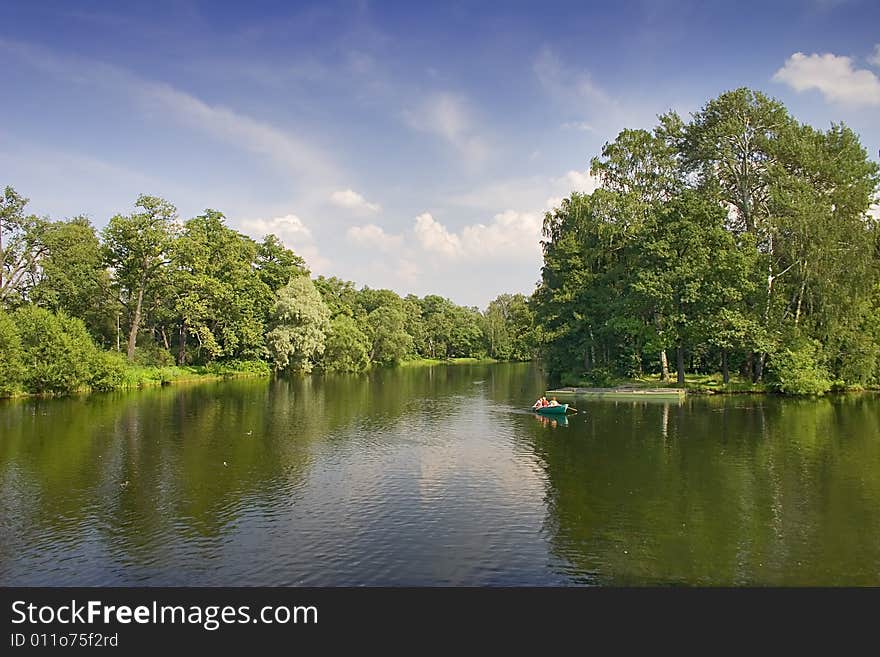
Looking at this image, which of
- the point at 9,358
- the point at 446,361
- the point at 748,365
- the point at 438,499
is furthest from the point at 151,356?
the point at 446,361

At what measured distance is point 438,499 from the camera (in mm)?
21844

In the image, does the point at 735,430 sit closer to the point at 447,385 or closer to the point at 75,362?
the point at 447,385

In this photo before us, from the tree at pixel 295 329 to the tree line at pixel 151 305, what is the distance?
0.16 meters

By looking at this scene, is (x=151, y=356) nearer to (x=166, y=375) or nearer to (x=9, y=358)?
(x=166, y=375)

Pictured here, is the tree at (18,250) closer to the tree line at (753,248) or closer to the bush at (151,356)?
the bush at (151,356)

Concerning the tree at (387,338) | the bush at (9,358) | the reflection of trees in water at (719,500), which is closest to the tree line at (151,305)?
the bush at (9,358)

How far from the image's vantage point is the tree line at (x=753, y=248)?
48438 mm

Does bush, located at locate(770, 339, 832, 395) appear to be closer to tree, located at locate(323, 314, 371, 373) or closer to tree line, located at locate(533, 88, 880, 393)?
tree line, located at locate(533, 88, 880, 393)

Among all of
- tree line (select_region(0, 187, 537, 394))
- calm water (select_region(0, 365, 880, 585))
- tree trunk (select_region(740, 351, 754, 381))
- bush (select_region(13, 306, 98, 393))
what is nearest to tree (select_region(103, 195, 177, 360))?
tree line (select_region(0, 187, 537, 394))

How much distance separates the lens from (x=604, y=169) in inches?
2419

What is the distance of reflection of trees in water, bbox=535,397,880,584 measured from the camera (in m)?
15.6

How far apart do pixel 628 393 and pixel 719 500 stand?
30.6 meters
